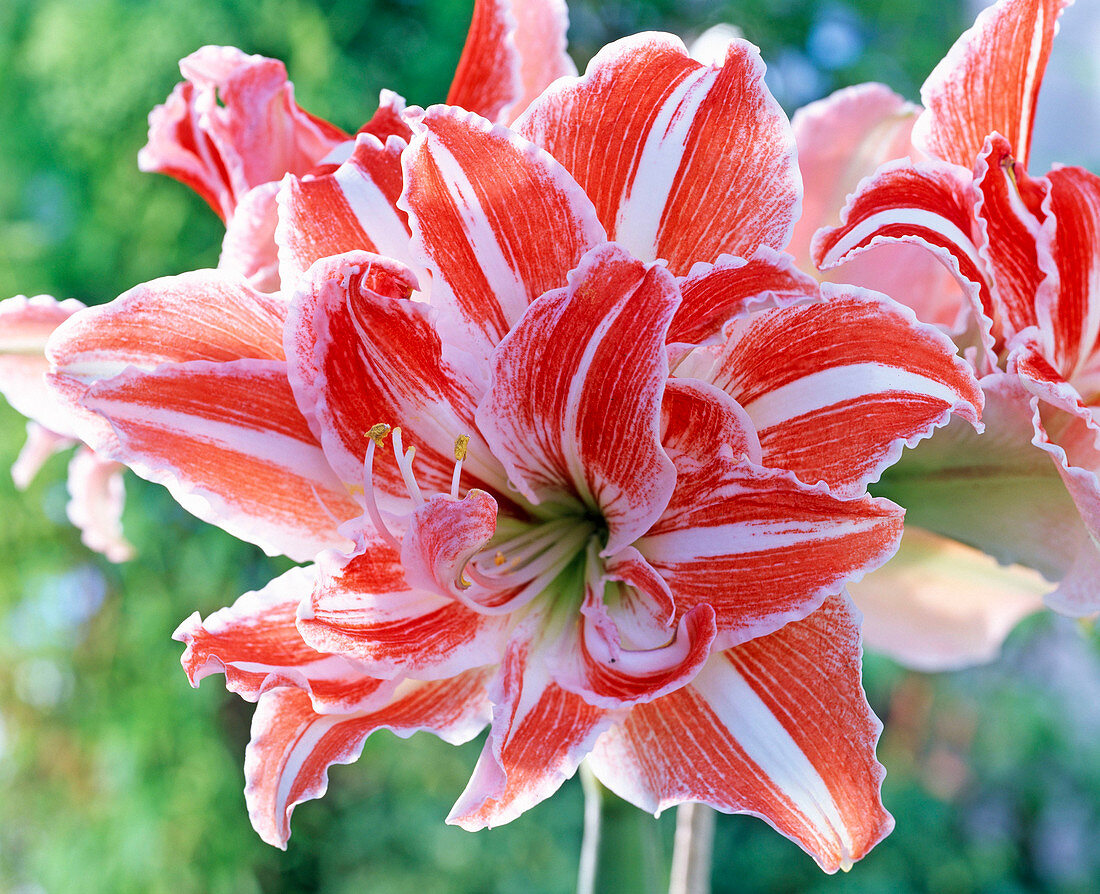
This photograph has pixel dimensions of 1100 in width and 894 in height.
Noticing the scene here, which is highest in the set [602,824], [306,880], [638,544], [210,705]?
[638,544]

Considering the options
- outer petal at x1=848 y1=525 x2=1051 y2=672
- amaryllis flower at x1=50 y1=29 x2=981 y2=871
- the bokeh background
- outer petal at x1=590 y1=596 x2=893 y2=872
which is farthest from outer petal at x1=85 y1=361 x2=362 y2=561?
the bokeh background

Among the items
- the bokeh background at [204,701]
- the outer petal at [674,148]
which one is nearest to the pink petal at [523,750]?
the outer petal at [674,148]

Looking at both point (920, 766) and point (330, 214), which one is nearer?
point (330, 214)

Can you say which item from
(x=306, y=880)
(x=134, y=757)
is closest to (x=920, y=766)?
(x=306, y=880)

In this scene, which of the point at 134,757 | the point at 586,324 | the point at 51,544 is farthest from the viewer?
the point at 51,544

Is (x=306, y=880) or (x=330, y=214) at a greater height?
(x=330, y=214)

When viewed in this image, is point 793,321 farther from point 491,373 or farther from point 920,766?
point 920,766

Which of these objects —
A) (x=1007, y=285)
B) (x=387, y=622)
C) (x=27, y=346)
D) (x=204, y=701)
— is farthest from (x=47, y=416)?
(x=204, y=701)
